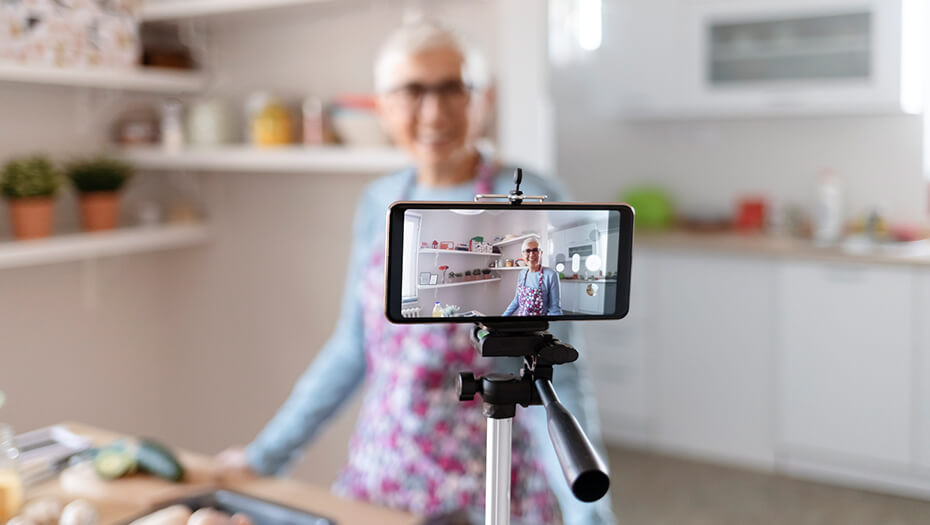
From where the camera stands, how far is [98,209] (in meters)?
2.24

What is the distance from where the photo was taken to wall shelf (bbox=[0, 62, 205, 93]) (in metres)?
1.98

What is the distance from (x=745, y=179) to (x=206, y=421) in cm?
257

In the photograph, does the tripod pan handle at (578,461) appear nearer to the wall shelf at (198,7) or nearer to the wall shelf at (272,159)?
the wall shelf at (272,159)

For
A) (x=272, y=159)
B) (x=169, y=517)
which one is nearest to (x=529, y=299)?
(x=169, y=517)

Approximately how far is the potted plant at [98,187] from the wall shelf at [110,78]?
206mm

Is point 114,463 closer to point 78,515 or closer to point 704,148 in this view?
point 78,515

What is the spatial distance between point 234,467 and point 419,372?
1.14 feet

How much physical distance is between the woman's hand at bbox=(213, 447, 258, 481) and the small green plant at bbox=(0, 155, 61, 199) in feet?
3.16

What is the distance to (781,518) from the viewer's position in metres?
3.02

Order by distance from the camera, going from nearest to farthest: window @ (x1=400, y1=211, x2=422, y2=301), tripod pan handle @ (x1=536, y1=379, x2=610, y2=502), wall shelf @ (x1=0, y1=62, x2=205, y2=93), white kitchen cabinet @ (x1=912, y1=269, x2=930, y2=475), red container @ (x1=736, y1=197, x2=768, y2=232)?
tripod pan handle @ (x1=536, y1=379, x2=610, y2=502) → window @ (x1=400, y1=211, x2=422, y2=301) → wall shelf @ (x1=0, y1=62, x2=205, y2=93) → white kitchen cabinet @ (x1=912, y1=269, x2=930, y2=475) → red container @ (x1=736, y1=197, x2=768, y2=232)

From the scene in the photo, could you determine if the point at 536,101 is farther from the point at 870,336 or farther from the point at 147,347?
the point at 870,336

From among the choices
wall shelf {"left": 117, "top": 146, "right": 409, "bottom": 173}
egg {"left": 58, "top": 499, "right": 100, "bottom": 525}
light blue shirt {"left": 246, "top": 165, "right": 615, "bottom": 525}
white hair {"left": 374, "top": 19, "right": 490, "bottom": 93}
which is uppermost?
white hair {"left": 374, "top": 19, "right": 490, "bottom": 93}

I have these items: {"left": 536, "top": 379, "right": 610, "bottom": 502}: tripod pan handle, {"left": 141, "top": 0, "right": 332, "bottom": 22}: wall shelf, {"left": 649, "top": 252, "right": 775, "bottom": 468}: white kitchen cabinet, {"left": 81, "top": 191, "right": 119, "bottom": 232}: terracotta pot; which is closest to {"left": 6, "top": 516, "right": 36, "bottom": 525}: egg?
{"left": 536, "top": 379, "right": 610, "bottom": 502}: tripod pan handle

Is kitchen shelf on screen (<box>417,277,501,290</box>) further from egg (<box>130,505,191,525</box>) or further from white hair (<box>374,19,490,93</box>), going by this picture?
white hair (<box>374,19,490,93</box>)
